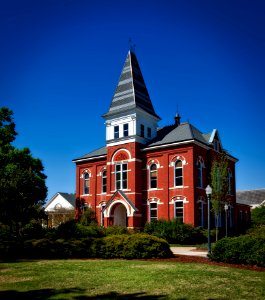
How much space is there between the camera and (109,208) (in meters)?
35.2

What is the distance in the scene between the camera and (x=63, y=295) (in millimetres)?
8914

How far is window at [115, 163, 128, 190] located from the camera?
1400 inches

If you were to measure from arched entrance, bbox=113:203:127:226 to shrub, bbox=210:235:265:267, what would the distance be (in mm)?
20951

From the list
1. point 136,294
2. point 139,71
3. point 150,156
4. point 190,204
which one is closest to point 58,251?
point 136,294

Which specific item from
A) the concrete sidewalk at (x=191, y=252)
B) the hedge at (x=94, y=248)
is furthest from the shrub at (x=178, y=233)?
the hedge at (x=94, y=248)

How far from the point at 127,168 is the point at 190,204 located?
7678 mm

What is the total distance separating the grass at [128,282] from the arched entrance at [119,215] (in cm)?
2172

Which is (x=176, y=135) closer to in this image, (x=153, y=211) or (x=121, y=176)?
(x=121, y=176)

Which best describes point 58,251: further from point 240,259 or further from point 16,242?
point 240,259

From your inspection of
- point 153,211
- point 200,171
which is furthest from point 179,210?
point 200,171

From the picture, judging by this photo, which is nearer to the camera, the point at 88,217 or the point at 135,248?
the point at 135,248

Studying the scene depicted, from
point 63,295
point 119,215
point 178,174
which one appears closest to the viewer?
point 63,295

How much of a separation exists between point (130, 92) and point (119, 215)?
13552 millimetres

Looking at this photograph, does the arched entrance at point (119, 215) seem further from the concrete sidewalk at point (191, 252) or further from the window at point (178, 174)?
the concrete sidewalk at point (191, 252)
